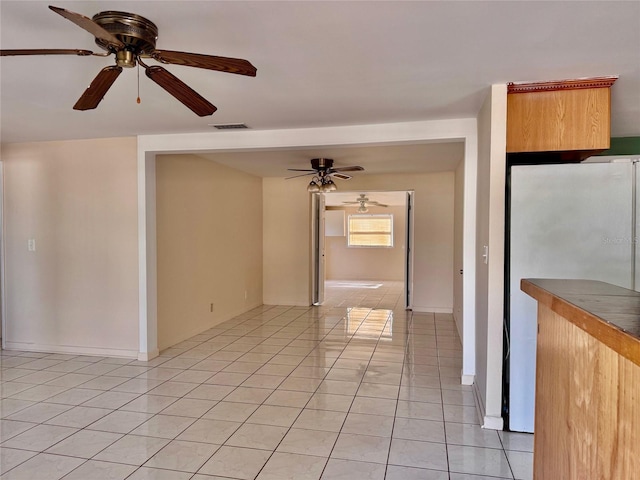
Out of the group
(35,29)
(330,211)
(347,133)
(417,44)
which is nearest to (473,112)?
(347,133)

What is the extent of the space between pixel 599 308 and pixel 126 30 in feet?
6.47

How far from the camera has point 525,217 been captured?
2.60 meters

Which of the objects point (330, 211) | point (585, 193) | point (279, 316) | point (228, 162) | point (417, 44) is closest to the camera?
point (417, 44)

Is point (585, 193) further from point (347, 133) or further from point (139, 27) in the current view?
point (139, 27)

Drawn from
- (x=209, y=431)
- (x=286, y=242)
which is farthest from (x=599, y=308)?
(x=286, y=242)

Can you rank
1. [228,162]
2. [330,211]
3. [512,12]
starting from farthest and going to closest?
[330,211], [228,162], [512,12]

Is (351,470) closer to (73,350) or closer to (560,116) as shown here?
(560,116)

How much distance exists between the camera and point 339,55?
2160mm

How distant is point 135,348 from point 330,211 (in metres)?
7.84

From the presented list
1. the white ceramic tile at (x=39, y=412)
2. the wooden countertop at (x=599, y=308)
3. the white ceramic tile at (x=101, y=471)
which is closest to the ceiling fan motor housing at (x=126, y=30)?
the wooden countertop at (x=599, y=308)

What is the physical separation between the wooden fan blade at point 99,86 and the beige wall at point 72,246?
2149 millimetres

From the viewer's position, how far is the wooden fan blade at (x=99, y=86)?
5.88 ft

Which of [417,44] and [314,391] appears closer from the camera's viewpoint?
[417,44]

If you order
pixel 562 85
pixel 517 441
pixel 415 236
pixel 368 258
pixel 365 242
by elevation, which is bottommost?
pixel 517 441
